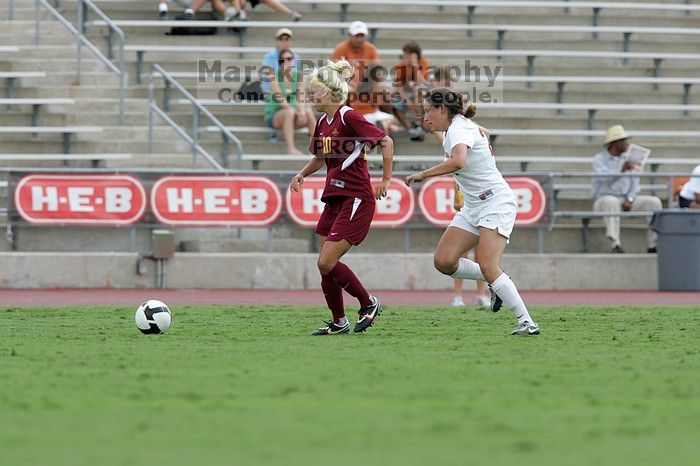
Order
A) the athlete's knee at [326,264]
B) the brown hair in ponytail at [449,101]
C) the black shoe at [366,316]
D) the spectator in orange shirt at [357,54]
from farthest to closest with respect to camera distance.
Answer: the spectator in orange shirt at [357,54]
the black shoe at [366,316]
the athlete's knee at [326,264]
the brown hair in ponytail at [449,101]

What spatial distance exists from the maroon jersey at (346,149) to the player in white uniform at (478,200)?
39 cm

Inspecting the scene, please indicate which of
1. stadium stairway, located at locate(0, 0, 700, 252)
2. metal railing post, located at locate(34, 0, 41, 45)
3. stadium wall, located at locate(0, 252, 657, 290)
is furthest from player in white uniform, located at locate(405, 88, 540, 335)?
metal railing post, located at locate(34, 0, 41, 45)

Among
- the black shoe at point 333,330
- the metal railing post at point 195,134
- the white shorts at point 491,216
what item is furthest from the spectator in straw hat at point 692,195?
the black shoe at point 333,330

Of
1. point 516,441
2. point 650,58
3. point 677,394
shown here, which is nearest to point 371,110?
point 650,58

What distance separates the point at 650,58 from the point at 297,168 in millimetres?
7612

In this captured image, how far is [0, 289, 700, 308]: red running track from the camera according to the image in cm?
1565

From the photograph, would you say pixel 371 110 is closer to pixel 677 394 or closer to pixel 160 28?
pixel 160 28

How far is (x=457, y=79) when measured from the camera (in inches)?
902

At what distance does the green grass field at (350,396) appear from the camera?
227 inches

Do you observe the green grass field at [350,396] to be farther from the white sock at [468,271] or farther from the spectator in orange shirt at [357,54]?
the spectator in orange shirt at [357,54]

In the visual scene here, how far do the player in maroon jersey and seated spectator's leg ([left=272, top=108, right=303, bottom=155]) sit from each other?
9146 millimetres

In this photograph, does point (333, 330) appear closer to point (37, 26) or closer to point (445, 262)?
point (445, 262)

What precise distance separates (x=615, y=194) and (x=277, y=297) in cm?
540

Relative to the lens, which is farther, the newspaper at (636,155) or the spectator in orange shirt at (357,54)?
the spectator in orange shirt at (357,54)
